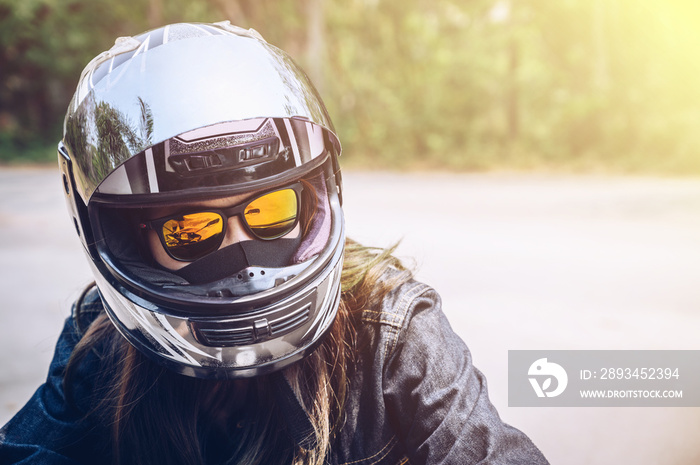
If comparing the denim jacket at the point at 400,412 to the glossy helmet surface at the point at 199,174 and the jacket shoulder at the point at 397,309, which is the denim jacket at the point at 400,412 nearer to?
the jacket shoulder at the point at 397,309

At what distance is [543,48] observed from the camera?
32.1 feet

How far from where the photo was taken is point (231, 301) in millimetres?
1151

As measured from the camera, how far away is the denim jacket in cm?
115

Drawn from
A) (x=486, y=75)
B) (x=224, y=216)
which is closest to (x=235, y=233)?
(x=224, y=216)

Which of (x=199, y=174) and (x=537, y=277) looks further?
Result: (x=537, y=277)

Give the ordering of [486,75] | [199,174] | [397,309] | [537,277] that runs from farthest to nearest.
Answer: [486,75] < [537,277] < [397,309] < [199,174]

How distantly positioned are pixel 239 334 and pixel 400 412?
1.21 ft

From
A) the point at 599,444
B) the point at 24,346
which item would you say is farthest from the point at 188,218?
the point at 24,346

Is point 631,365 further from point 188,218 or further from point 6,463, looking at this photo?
point 6,463

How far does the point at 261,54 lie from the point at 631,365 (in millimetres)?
2145

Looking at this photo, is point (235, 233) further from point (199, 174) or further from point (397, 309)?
point (397, 309)

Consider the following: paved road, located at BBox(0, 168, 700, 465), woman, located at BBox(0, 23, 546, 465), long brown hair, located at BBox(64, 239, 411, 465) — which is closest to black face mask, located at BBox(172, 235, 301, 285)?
woman, located at BBox(0, 23, 546, 465)

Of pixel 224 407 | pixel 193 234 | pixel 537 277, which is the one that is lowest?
pixel 537 277

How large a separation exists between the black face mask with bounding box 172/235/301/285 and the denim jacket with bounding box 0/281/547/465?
28 centimetres
